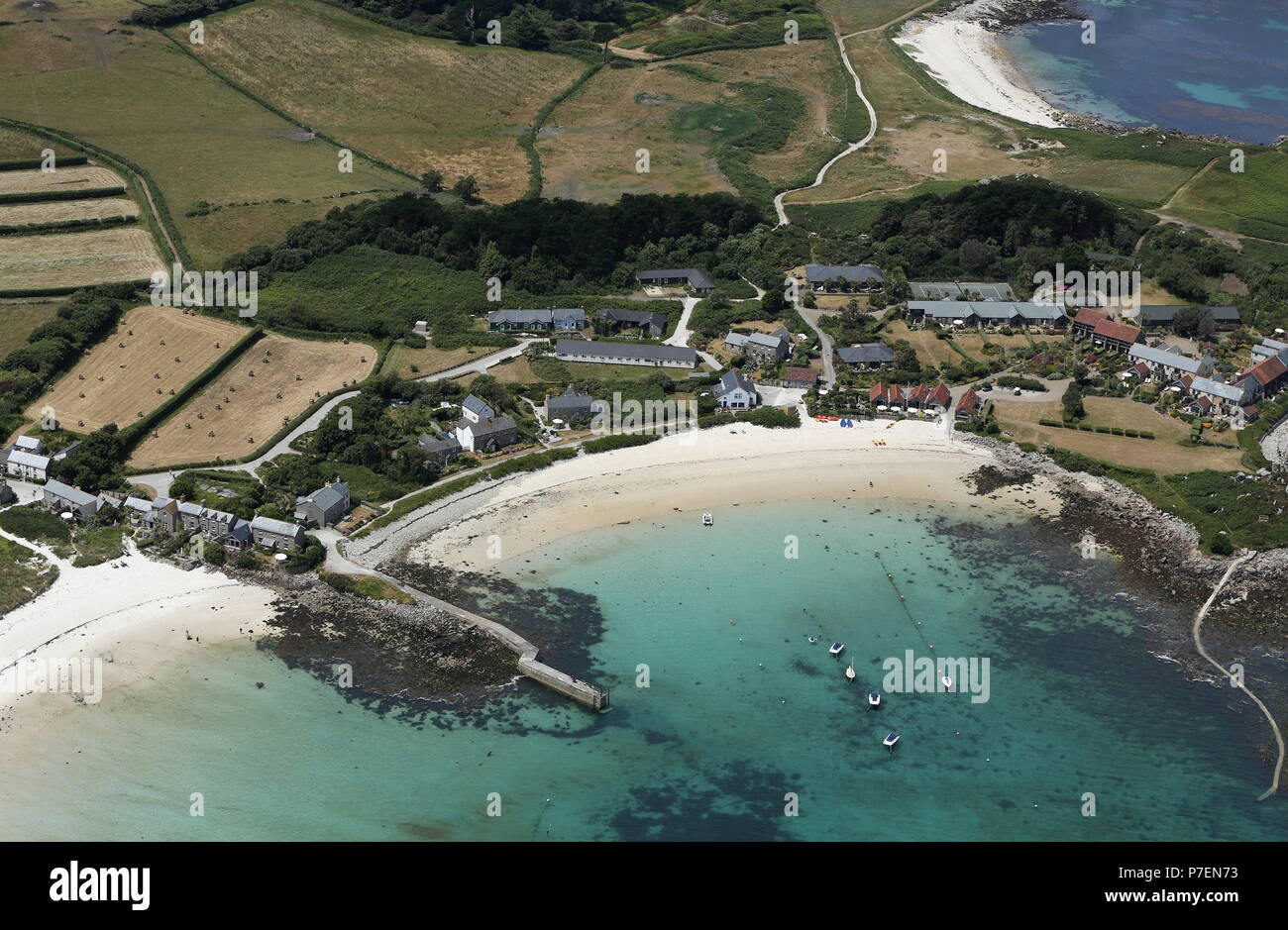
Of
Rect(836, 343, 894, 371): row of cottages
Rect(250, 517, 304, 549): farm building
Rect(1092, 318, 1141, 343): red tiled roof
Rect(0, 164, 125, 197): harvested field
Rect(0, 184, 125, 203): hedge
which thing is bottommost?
Rect(250, 517, 304, 549): farm building

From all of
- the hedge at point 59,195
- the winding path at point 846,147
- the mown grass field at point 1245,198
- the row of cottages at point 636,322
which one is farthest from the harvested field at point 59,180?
the mown grass field at point 1245,198

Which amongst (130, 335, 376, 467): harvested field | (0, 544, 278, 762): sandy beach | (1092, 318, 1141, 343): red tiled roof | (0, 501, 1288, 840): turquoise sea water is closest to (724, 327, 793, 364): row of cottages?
(1092, 318, 1141, 343): red tiled roof

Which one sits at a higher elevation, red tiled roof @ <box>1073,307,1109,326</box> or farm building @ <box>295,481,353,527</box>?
red tiled roof @ <box>1073,307,1109,326</box>

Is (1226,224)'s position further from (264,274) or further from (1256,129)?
(264,274)

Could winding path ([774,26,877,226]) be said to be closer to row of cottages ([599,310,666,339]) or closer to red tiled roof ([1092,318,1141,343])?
row of cottages ([599,310,666,339])

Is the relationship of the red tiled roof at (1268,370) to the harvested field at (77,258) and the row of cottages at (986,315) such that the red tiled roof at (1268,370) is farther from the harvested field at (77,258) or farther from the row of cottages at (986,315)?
the harvested field at (77,258)

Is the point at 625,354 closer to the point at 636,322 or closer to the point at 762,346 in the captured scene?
the point at 636,322
